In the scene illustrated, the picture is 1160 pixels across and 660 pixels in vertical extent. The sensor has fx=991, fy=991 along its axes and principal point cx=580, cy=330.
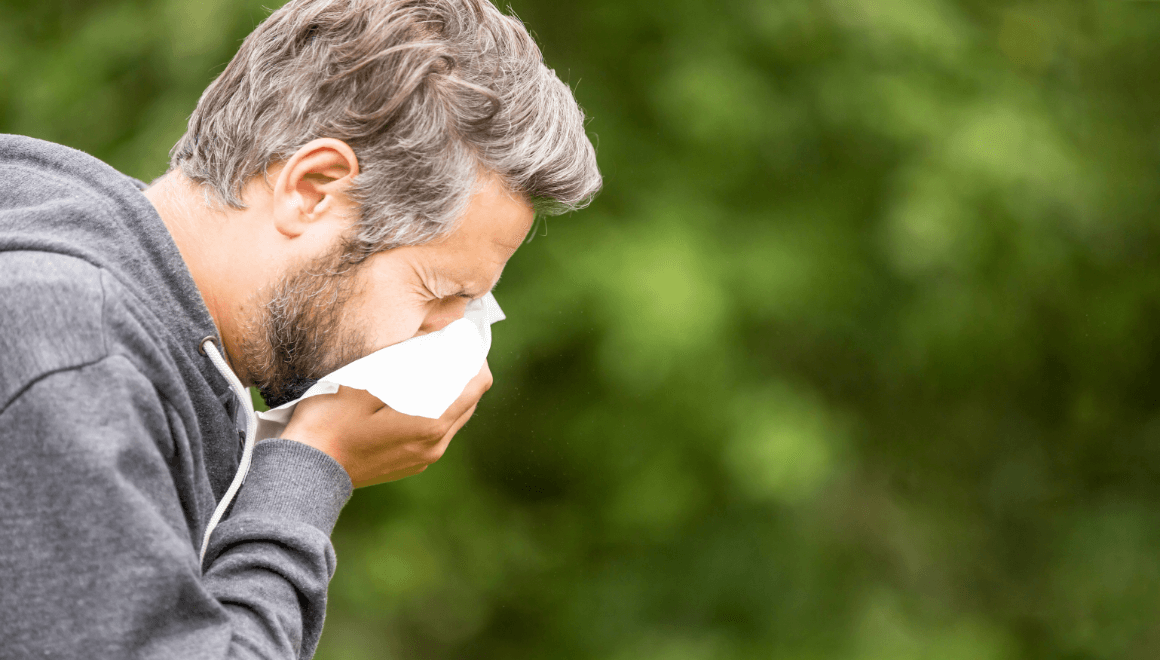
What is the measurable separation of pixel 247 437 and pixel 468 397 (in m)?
0.39

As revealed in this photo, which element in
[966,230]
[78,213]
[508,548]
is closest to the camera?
[78,213]

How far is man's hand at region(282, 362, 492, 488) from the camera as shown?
1620mm

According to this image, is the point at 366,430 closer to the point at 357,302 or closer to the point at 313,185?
the point at 357,302

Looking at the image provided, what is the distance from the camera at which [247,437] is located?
1.54 meters

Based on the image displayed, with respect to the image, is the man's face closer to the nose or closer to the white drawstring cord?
the nose

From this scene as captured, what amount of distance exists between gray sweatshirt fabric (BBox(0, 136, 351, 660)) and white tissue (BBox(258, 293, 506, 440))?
0.15 metres

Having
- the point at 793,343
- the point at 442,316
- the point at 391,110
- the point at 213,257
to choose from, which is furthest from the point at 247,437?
the point at 793,343

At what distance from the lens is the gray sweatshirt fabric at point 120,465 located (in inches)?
45.1

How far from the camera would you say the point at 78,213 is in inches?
54.4

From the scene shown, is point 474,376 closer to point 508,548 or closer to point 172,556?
point 172,556

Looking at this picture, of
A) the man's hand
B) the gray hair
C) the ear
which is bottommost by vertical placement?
the man's hand

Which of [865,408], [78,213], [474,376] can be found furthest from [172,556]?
[865,408]

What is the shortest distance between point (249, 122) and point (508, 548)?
249 centimetres

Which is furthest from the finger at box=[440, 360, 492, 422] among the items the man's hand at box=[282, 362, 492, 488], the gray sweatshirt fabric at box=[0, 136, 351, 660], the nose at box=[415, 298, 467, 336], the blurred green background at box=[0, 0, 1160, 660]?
the blurred green background at box=[0, 0, 1160, 660]
